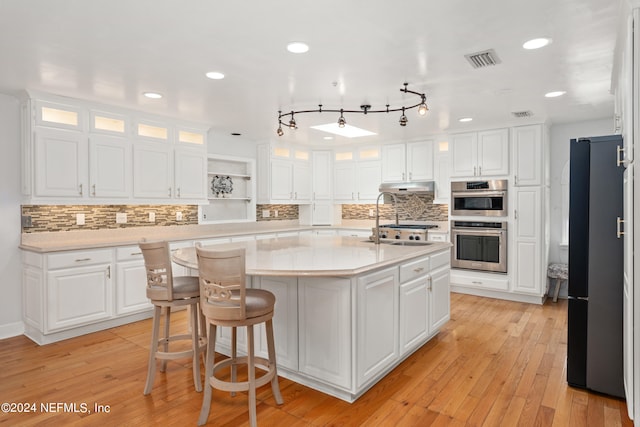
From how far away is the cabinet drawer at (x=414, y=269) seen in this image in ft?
10.0

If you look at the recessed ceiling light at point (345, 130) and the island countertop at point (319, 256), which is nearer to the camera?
the island countertop at point (319, 256)

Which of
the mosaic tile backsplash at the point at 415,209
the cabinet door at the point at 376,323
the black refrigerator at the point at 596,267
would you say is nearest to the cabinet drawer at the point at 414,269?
→ the cabinet door at the point at 376,323

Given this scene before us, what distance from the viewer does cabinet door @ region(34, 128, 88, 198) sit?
3752 mm

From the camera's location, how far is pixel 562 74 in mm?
3225

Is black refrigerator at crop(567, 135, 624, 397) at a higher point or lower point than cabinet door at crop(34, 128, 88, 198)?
lower

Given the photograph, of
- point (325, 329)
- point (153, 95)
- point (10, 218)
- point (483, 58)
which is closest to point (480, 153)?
point (483, 58)

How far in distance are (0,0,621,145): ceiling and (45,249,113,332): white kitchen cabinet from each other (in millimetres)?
1636

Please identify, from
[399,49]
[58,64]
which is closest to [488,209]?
[399,49]

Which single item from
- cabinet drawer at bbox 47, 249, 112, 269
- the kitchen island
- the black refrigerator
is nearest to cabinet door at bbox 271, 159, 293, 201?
cabinet drawer at bbox 47, 249, 112, 269

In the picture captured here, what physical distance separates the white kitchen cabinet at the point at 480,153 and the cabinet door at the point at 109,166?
4.40 metres

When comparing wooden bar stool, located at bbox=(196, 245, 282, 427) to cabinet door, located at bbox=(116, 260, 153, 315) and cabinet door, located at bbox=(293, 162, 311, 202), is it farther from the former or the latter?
cabinet door, located at bbox=(293, 162, 311, 202)

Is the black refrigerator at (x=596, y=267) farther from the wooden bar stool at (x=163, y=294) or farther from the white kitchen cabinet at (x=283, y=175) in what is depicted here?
the white kitchen cabinet at (x=283, y=175)

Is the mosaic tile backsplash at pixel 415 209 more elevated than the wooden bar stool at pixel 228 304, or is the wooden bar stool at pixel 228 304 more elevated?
the mosaic tile backsplash at pixel 415 209

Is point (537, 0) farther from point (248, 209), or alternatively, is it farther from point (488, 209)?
point (248, 209)
